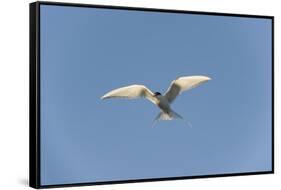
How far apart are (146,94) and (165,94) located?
0.15 m

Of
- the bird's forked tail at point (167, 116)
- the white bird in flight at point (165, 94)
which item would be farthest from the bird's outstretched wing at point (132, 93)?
the bird's forked tail at point (167, 116)

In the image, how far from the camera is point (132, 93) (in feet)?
19.1

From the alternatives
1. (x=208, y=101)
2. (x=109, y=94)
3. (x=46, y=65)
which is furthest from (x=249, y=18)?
(x=46, y=65)

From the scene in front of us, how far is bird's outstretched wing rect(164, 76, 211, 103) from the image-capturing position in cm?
593

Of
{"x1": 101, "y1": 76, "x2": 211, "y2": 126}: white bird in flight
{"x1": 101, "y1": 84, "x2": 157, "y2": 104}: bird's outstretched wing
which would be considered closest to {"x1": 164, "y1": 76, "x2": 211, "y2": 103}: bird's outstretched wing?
{"x1": 101, "y1": 76, "x2": 211, "y2": 126}: white bird in flight

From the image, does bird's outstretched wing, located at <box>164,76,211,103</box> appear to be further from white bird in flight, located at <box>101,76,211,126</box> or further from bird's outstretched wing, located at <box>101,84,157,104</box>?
bird's outstretched wing, located at <box>101,84,157,104</box>

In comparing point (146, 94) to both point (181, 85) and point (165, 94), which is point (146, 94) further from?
point (181, 85)

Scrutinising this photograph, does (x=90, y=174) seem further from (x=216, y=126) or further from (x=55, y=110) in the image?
(x=216, y=126)

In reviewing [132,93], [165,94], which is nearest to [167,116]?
[165,94]

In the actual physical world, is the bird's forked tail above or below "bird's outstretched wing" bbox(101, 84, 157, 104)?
below

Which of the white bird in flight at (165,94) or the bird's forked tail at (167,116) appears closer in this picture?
the white bird in flight at (165,94)

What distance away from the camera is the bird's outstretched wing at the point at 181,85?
593cm

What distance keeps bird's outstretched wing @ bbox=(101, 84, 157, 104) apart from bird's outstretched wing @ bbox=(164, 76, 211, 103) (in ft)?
0.42

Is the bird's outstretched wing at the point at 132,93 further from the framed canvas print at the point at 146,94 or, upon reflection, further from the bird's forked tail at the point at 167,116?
the bird's forked tail at the point at 167,116
